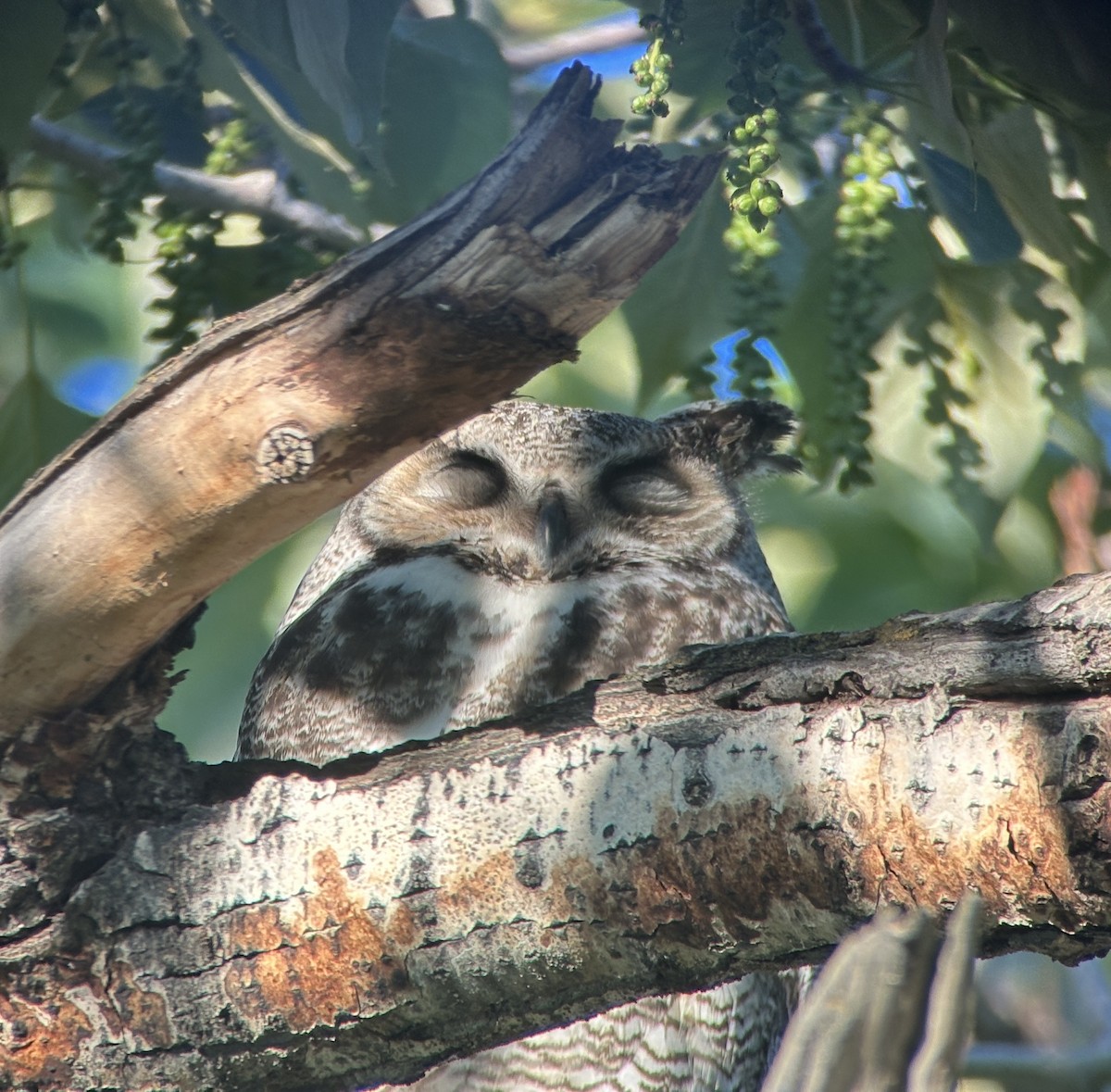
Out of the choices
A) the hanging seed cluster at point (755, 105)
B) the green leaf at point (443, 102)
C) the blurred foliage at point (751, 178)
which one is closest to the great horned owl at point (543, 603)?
the blurred foliage at point (751, 178)

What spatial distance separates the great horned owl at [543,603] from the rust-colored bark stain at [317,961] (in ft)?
2.23

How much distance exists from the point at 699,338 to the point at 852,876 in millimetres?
1013

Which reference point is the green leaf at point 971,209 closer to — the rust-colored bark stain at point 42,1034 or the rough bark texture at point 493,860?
the rough bark texture at point 493,860

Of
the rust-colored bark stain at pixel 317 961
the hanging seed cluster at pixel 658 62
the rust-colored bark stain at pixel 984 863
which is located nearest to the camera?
the rust-colored bark stain at pixel 984 863

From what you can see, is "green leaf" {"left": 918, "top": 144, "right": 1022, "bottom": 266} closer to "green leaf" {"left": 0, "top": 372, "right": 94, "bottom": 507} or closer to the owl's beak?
the owl's beak

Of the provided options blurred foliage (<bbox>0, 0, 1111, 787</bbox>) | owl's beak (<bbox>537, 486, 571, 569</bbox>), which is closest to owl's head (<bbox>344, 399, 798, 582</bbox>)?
owl's beak (<bbox>537, 486, 571, 569</bbox>)

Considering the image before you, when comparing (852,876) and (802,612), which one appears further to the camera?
(802,612)

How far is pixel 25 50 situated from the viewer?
1.62 metres

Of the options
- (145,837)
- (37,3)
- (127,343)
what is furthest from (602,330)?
(145,837)

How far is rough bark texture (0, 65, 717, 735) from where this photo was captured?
1129mm

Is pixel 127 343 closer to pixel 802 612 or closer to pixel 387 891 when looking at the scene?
pixel 802 612

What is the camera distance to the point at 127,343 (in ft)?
10.2

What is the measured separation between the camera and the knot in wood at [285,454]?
1.17 m

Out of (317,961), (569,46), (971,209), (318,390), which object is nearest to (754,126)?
(971,209)
